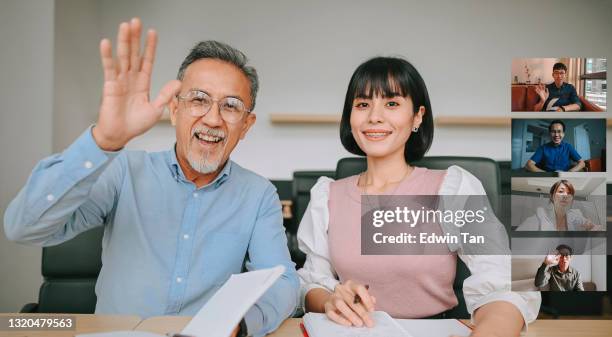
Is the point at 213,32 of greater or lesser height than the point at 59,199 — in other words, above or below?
above

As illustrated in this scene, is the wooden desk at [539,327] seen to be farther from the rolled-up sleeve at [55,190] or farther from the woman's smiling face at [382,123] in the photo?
the woman's smiling face at [382,123]

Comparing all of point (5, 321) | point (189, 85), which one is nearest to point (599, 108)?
point (189, 85)

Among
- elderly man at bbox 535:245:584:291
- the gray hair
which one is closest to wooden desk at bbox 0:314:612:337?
elderly man at bbox 535:245:584:291

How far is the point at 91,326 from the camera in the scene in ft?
2.96

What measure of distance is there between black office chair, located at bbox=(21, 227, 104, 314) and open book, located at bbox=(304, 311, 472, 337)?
74 centimetres

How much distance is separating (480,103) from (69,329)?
11.1ft

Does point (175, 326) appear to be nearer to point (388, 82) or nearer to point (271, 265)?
point (271, 265)

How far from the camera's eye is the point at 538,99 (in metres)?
1.26

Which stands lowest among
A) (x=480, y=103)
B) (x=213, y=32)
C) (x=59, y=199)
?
(x=59, y=199)

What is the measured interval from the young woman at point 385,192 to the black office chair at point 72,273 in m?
0.61

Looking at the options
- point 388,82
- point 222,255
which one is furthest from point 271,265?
point 388,82

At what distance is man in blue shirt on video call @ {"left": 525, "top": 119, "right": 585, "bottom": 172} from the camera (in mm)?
1265

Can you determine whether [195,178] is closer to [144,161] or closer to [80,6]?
[144,161]

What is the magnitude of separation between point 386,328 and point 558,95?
0.77 meters
